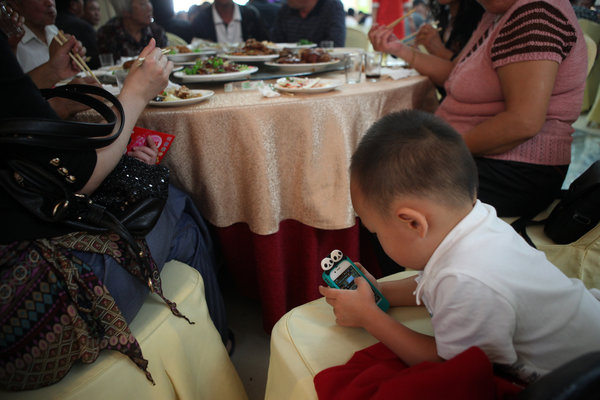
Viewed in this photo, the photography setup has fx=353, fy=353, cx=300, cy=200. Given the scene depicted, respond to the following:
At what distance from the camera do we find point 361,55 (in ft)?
4.52

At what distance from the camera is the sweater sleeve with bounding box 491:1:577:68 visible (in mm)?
949

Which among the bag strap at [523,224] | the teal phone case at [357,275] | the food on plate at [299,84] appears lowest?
the bag strap at [523,224]

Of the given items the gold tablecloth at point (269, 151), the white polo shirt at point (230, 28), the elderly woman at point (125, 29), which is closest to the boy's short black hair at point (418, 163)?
the gold tablecloth at point (269, 151)

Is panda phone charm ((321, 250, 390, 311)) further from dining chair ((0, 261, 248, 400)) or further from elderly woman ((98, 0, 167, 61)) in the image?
elderly woman ((98, 0, 167, 61))

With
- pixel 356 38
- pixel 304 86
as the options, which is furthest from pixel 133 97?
pixel 356 38

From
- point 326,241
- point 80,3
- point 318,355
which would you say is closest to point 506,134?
point 326,241

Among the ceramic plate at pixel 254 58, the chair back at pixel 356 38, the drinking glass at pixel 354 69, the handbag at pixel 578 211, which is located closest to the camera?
the handbag at pixel 578 211

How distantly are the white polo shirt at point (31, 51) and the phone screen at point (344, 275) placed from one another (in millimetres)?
2163

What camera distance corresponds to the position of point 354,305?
69 centimetres

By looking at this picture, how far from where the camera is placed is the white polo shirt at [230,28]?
3.48 metres

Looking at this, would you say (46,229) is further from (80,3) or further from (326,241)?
(80,3)

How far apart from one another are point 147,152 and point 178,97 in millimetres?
236

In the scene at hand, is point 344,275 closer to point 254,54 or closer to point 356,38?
point 254,54

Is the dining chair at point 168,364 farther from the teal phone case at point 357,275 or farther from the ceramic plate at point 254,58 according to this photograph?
the ceramic plate at point 254,58
